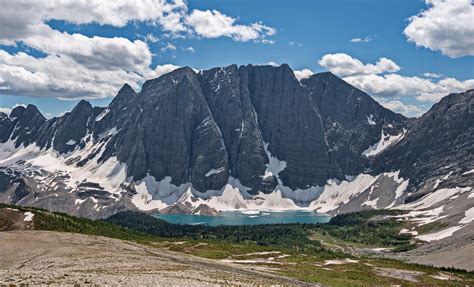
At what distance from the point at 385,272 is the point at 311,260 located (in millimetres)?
22734

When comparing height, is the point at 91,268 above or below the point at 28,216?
below

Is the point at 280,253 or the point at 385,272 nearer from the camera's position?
the point at 385,272

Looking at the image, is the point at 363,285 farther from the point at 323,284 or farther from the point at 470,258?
the point at 470,258

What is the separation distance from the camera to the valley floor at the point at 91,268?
174ft

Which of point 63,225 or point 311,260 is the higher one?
point 63,225

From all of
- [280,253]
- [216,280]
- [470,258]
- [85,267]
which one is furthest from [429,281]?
[470,258]

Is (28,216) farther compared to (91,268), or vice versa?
(28,216)

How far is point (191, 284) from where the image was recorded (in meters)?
55.6

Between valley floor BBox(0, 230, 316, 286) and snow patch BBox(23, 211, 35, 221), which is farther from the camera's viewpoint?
snow patch BBox(23, 211, 35, 221)

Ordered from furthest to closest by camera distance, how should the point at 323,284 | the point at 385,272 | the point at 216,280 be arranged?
the point at 385,272 < the point at 323,284 < the point at 216,280

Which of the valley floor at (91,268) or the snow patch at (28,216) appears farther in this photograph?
the snow patch at (28,216)

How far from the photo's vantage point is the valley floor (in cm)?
5316

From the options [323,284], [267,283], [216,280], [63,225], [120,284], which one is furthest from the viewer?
[63,225]

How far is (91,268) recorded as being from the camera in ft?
219
